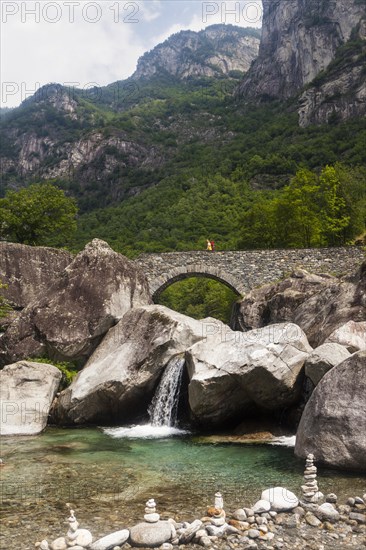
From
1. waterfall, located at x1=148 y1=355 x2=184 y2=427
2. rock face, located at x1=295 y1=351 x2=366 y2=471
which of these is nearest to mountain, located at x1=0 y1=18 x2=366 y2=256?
waterfall, located at x1=148 y1=355 x2=184 y2=427

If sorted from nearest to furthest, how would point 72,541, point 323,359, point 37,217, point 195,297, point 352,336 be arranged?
point 72,541, point 323,359, point 352,336, point 37,217, point 195,297

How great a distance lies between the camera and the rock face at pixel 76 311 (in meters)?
21.5

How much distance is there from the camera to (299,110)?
97188 mm

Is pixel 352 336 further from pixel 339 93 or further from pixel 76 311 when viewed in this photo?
pixel 339 93

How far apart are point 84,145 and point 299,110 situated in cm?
5963

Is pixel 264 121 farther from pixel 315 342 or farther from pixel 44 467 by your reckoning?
pixel 44 467

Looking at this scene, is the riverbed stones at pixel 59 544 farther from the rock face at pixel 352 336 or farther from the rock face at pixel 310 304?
the rock face at pixel 310 304

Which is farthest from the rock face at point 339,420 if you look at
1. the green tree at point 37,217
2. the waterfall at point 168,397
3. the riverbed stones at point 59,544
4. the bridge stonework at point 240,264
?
the green tree at point 37,217

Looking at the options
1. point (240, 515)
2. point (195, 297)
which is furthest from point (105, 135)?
point (240, 515)

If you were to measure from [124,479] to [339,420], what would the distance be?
16.1 feet

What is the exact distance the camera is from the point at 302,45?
418 ft

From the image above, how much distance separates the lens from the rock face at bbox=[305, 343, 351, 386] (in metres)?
13.6

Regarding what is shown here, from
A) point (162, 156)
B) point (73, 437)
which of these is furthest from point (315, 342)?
point (162, 156)

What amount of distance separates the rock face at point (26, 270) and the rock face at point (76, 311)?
5131mm
